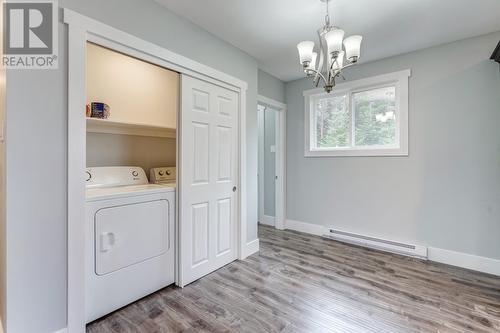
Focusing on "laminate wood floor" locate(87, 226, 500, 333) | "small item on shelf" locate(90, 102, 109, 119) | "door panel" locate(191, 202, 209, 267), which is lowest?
"laminate wood floor" locate(87, 226, 500, 333)

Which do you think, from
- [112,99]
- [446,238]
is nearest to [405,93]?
[446,238]

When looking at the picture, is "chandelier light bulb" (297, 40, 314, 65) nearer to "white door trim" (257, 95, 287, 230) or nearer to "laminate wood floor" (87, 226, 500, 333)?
"laminate wood floor" (87, 226, 500, 333)

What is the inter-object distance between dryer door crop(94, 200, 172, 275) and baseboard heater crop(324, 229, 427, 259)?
2.59 m

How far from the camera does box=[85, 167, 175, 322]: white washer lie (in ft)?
5.83

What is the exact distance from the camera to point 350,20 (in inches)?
91.9

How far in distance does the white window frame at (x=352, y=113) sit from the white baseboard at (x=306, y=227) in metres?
1.19

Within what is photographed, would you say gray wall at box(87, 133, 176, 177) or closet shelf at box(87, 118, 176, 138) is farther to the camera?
gray wall at box(87, 133, 176, 177)

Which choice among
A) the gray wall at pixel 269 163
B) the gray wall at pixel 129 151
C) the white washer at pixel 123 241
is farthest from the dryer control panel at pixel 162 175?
the gray wall at pixel 269 163

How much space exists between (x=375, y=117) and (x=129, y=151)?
3.32 metres

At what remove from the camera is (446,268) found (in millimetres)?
2725

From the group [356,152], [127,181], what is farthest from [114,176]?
[356,152]

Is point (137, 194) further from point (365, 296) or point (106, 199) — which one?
point (365, 296)

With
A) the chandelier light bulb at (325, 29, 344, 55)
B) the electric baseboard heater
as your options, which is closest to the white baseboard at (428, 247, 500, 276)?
the electric baseboard heater

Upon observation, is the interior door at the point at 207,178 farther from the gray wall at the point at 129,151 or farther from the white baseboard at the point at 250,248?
the gray wall at the point at 129,151
